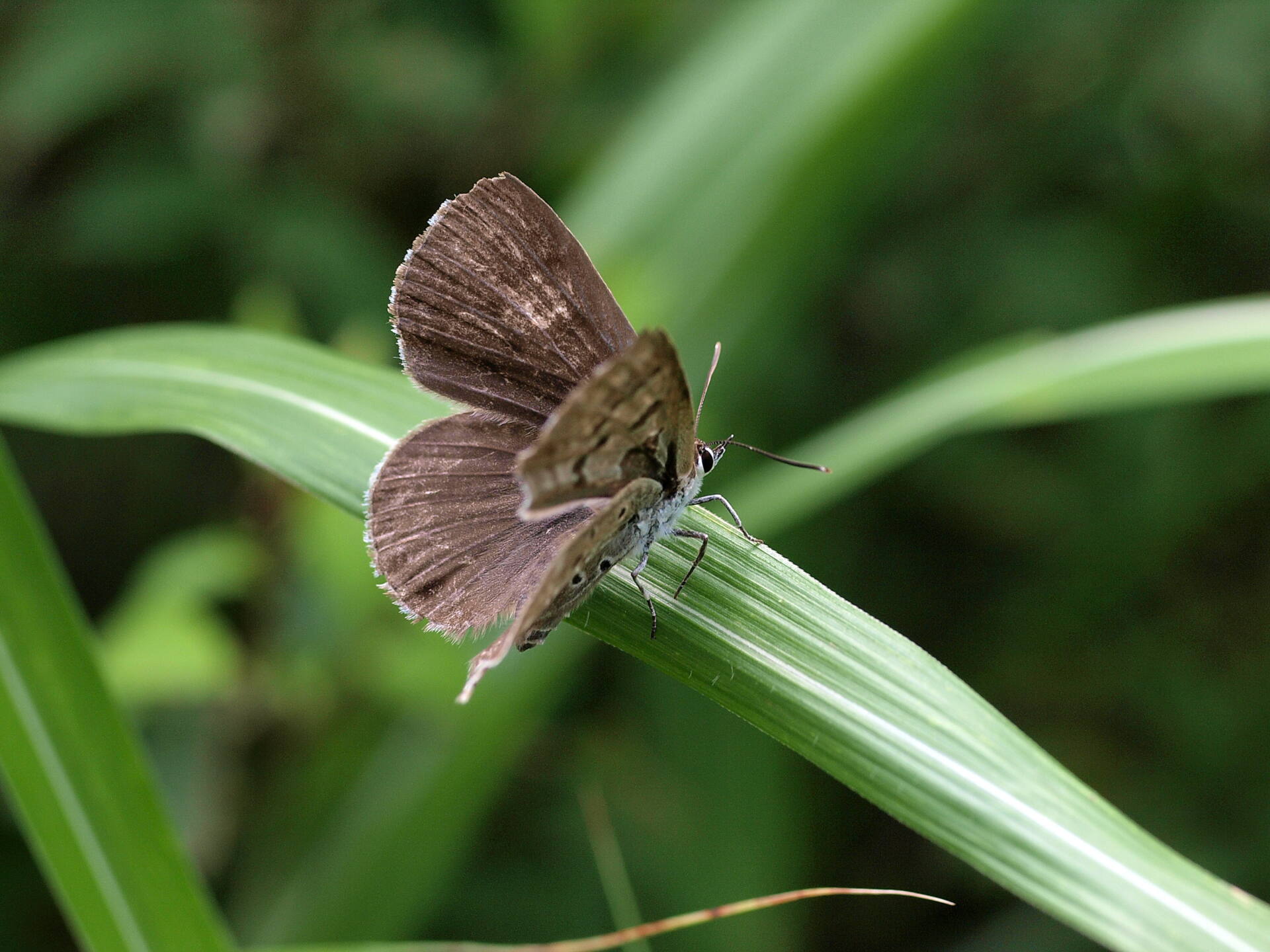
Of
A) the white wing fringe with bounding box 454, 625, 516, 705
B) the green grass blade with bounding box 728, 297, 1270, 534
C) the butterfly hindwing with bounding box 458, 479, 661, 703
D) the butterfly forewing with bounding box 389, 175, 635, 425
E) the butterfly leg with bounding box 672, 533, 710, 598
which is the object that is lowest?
the white wing fringe with bounding box 454, 625, 516, 705

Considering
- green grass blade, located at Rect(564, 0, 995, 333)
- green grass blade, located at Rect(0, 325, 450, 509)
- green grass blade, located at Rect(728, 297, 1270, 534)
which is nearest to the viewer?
green grass blade, located at Rect(0, 325, 450, 509)

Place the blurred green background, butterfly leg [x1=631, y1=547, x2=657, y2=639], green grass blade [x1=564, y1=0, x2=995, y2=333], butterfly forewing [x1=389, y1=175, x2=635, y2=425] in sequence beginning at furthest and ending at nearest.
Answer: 1. green grass blade [x1=564, y1=0, x2=995, y2=333]
2. the blurred green background
3. butterfly forewing [x1=389, y1=175, x2=635, y2=425]
4. butterfly leg [x1=631, y1=547, x2=657, y2=639]

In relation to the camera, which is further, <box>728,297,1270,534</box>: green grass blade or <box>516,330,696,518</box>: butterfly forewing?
<box>728,297,1270,534</box>: green grass blade

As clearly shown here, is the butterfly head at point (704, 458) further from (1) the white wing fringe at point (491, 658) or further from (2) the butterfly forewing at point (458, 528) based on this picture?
(1) the white wing fringe at point (491, 658)

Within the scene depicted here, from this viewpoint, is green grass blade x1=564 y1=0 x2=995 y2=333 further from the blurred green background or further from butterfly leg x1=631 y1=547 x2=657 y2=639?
butterfly leg x1=631 y1=547 x2=657 y2=639

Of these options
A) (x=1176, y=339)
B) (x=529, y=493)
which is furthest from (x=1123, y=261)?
(x=529, y=493)

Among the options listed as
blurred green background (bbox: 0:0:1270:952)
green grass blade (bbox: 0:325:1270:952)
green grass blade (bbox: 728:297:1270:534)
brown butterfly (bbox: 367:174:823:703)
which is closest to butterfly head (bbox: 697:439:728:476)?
brown butterfly (bbox: 367:174:823:703)
